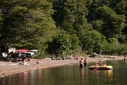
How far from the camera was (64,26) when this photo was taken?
416ft

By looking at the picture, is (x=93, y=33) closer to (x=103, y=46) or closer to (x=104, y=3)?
(x=103, y=46)

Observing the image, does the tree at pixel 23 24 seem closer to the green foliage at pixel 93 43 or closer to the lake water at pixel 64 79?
the lake water at pixel 64 79

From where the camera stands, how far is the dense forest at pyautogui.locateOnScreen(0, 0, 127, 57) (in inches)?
3093

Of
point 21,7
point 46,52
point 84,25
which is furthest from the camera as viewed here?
point 84,25

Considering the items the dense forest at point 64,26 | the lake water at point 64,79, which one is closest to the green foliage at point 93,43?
the dense forest at point 64,26

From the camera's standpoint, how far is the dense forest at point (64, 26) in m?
78.6

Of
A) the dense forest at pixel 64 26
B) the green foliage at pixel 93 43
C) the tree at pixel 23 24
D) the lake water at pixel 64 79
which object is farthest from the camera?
the green foliage at pixel 93 43

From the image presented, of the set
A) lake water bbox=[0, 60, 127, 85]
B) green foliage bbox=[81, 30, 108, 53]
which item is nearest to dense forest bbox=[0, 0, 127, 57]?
green foliage bbox=[81, 30, 108, 53]

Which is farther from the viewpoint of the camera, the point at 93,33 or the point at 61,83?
the point at 93,33

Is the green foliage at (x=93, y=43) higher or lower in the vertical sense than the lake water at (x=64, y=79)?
higher

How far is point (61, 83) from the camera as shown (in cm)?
4291

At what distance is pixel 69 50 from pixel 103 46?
849 inches

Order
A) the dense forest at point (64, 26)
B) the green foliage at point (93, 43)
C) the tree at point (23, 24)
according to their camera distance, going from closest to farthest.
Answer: the tree at point (23, 24)
the dense forest at point (64, 26)
the green foliage at point (93, 43)

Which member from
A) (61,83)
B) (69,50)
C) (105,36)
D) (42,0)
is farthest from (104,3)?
(61,83)
